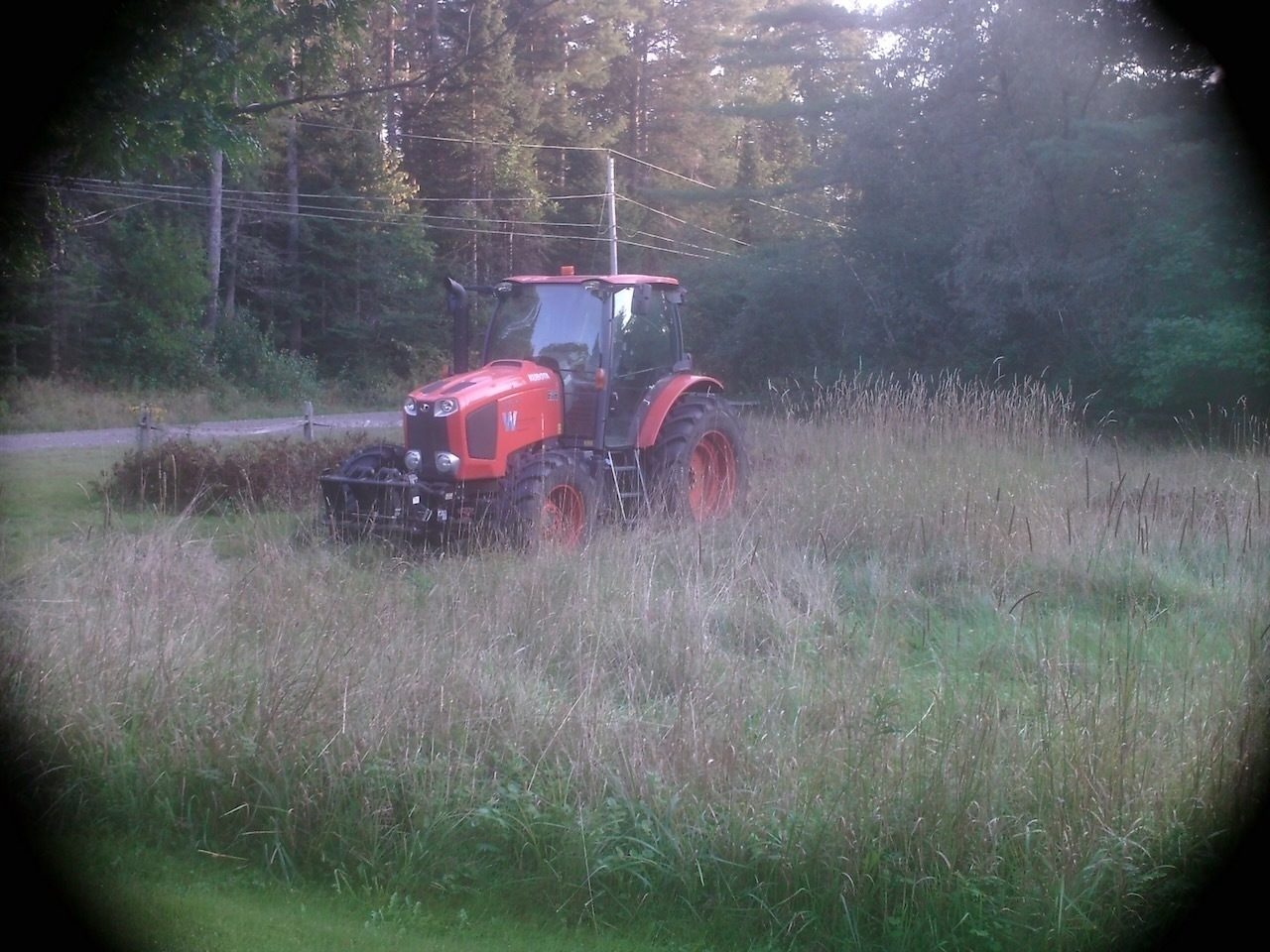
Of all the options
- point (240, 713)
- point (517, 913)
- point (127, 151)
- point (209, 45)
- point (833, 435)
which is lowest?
point (517, 913)

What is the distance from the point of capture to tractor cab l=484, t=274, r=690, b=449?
1025 centimetres

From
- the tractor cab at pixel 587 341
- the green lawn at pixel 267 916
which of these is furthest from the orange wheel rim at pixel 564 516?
the green lawn at pixel 267 916

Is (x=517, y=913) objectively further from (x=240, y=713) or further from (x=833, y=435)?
(x=833, y=435)

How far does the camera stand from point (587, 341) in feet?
33.9

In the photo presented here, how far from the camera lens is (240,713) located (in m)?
5.10

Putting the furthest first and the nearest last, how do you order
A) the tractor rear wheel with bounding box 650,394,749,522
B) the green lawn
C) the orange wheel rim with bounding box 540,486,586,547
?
the tractor rear wheel with bounding box 650,394,749,522 < the orange wheel rim with bounding box 540,486,586,547 < the green lawn

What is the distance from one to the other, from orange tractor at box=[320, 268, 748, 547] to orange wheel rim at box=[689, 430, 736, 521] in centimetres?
1

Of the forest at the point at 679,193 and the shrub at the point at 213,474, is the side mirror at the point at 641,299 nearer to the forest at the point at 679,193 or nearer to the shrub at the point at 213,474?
the forest at the point at 679,193

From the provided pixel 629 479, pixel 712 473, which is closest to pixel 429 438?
pixel 629 479

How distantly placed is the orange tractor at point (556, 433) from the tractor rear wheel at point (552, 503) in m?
0.01

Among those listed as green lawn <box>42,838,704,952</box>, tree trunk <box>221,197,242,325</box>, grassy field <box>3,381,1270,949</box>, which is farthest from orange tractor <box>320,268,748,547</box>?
tree trunk <box>221,197,242,325</box>

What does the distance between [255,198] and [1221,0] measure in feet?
88.3

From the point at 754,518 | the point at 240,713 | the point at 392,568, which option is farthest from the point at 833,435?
the point at 240,713

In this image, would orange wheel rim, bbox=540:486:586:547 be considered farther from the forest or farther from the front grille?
the forest
